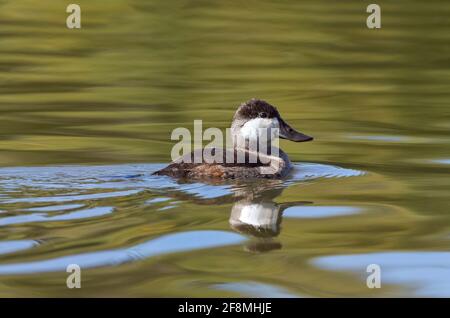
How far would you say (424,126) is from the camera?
12.7m

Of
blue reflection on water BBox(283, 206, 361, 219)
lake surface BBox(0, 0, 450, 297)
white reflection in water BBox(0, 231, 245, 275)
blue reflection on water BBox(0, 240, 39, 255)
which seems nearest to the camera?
white reflection in water BBox(0, 231, 245, 275)

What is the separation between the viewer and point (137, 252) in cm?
735

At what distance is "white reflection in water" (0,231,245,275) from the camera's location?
6926 millimetres

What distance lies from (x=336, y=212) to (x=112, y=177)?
6.87 ft

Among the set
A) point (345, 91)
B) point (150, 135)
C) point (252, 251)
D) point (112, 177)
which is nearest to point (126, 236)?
point (252, 251)

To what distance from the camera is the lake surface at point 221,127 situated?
278 inches

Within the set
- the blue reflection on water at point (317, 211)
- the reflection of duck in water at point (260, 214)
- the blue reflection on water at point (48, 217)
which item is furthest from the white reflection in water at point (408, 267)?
the blue reflection on water at point (48, 217)

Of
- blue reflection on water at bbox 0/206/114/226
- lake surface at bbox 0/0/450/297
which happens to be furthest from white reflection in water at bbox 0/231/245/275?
blue reflection on water at bbox 0/206/114/226

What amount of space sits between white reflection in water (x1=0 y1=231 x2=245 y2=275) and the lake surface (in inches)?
0.6

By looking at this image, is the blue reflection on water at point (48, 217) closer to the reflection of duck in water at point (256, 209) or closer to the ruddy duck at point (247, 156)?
the reflection of duck in water at point (256, 209)

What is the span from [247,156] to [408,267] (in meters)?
3.07

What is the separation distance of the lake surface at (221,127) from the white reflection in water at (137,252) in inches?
0.6

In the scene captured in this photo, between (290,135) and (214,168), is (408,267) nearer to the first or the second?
(214,168)

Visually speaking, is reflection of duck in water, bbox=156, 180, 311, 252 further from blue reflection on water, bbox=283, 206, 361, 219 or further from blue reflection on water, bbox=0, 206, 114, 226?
blue reflection on water, bbox=0, 206, 114, 226
